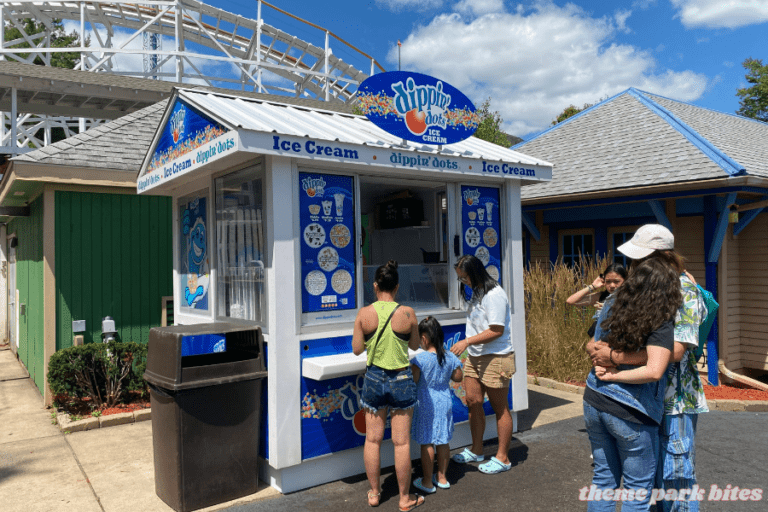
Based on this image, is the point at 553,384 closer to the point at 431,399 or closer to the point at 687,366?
the point at 431,399

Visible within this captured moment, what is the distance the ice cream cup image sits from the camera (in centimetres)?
486

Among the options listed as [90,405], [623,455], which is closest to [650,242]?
[623,455]

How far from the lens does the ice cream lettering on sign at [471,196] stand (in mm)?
5730

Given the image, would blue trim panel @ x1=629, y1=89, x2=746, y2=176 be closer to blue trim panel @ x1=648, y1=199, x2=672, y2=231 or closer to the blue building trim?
the blue building trim

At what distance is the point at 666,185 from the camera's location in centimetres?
831

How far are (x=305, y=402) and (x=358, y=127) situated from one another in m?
2.79

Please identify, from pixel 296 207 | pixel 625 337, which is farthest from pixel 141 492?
pixel 625 337

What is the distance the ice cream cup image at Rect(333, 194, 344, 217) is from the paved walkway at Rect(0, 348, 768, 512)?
7.52ft

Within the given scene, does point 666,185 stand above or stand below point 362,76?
below

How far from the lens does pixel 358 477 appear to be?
476 centimetres

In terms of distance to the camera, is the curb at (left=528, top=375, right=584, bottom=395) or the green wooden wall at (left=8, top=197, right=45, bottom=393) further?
the curb at (left=528, top=375, right=584, bottom=395)

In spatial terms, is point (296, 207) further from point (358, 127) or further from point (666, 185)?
point (666, 185)

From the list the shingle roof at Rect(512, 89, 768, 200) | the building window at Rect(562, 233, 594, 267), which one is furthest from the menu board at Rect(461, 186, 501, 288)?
the building window at Rect(562, 233, 594, 267)

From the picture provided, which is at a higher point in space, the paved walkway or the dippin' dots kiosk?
the dippin' dots kiosk
